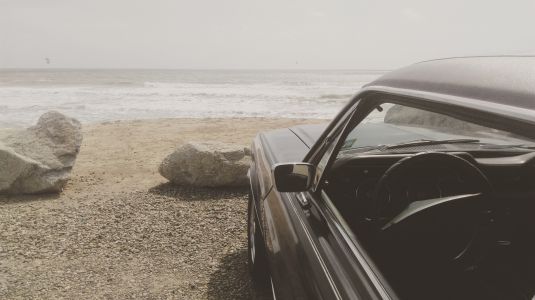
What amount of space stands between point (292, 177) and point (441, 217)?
27.8 inches

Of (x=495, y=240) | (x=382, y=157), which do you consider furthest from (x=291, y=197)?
(x=495, y=240)

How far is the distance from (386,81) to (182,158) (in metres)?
4.65

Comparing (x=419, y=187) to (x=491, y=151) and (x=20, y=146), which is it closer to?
(x=491, y=151)

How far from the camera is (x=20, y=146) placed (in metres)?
5.79

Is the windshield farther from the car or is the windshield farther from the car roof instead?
the car roof

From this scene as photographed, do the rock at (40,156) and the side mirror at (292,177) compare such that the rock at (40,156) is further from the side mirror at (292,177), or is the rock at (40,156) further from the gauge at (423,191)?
the gauge at (423,191)

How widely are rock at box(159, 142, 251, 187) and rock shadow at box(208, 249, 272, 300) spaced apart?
1.95m

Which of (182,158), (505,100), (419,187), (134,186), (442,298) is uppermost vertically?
(505,100)

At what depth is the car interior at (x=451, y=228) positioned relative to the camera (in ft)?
4.29

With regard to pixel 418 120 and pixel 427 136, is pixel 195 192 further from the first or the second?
pixel 427 136

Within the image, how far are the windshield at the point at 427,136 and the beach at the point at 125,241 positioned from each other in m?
1.55

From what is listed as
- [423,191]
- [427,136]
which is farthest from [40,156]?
[423,191]

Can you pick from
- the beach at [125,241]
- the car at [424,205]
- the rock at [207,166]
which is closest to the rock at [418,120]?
the car at [424,205]

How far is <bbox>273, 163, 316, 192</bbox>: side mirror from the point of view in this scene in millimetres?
1855
